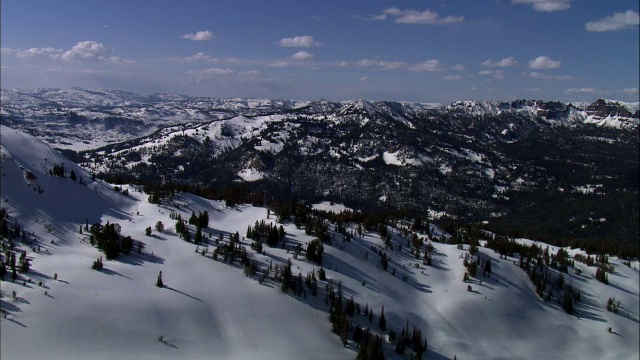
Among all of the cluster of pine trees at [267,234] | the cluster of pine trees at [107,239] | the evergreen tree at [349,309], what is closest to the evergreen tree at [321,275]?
the evergreen tree at [349,309]

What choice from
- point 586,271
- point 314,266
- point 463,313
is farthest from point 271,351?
point 586,271

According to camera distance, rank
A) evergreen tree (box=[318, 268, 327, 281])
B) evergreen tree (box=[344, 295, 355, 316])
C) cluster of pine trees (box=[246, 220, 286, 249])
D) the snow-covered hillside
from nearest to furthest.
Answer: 1. the snow-covered hillside
2. evergreen tree (box=[344, 295, 355, 316])
3. evergreen tree (box=[318, 268, 327, 281])
4. cluster of pine trees (box=[246, 220, 286, 249])

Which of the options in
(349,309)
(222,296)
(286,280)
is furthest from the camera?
(286,280)

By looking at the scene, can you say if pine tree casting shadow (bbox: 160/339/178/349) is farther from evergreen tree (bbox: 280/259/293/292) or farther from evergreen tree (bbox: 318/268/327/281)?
evergreen tree (bbox: 318/268/327/281)

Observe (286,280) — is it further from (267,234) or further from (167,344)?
(167,344)

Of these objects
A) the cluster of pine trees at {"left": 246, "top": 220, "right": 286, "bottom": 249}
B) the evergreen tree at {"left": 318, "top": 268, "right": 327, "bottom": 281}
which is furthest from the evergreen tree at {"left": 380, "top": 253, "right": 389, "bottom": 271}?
the cluster of pine trees at {"left": 246, "top": 220, "right": 286, "bottom": 249}

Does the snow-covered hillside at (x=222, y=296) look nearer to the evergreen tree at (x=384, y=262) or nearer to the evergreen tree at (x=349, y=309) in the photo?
the evergreen tree at (x=384, y=262)

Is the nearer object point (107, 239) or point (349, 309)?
point (349, 309)

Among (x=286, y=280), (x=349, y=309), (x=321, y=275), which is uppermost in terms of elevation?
(x=286, y=280)

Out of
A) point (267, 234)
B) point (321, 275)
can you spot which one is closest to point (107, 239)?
point (267, 234)

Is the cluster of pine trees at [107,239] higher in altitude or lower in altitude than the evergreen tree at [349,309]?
higher
